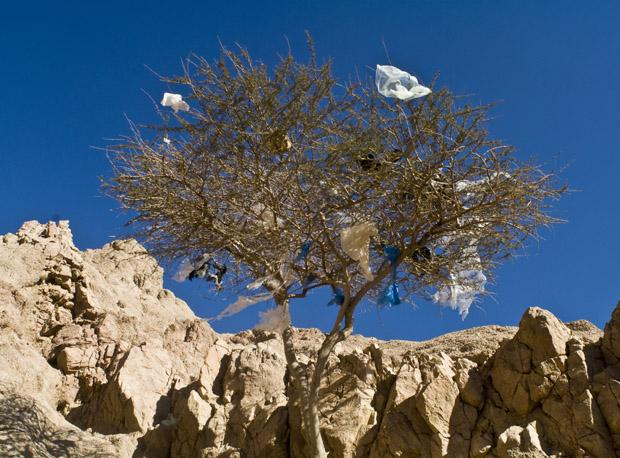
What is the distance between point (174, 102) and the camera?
877 cm

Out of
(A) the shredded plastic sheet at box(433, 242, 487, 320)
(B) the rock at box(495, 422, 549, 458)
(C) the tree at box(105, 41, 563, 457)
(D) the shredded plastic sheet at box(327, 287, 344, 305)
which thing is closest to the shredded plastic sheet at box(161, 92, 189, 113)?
(C) the tree at box(105, 41, 563, 457)

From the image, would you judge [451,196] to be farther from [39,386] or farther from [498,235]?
[39,386]

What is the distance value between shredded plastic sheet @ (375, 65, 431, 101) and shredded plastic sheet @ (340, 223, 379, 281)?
81.2 inches

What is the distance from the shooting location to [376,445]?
879 centimetres

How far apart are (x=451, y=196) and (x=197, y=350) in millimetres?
10608

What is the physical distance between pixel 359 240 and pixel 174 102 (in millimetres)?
3401

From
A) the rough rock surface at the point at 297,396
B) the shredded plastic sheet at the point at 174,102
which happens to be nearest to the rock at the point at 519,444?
the rough rock surface at the point at 297,396

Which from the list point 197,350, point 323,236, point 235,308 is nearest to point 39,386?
point 197,350

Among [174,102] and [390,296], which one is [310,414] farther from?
[174,102]

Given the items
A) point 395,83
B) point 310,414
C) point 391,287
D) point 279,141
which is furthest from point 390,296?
point 395,83

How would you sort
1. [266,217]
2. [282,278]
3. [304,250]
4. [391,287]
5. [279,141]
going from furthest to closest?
1. [282,278]
2. [266,217]
3. [304,250]
4. [391,287]
5. [279,141]

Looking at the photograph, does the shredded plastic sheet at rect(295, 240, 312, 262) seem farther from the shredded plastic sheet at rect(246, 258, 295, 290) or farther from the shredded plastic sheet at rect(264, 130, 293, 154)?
the shredded plastic sheet at rect(264, 130, 293, 154)

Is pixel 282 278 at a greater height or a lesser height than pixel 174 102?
lesser

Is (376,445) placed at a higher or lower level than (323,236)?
lower
